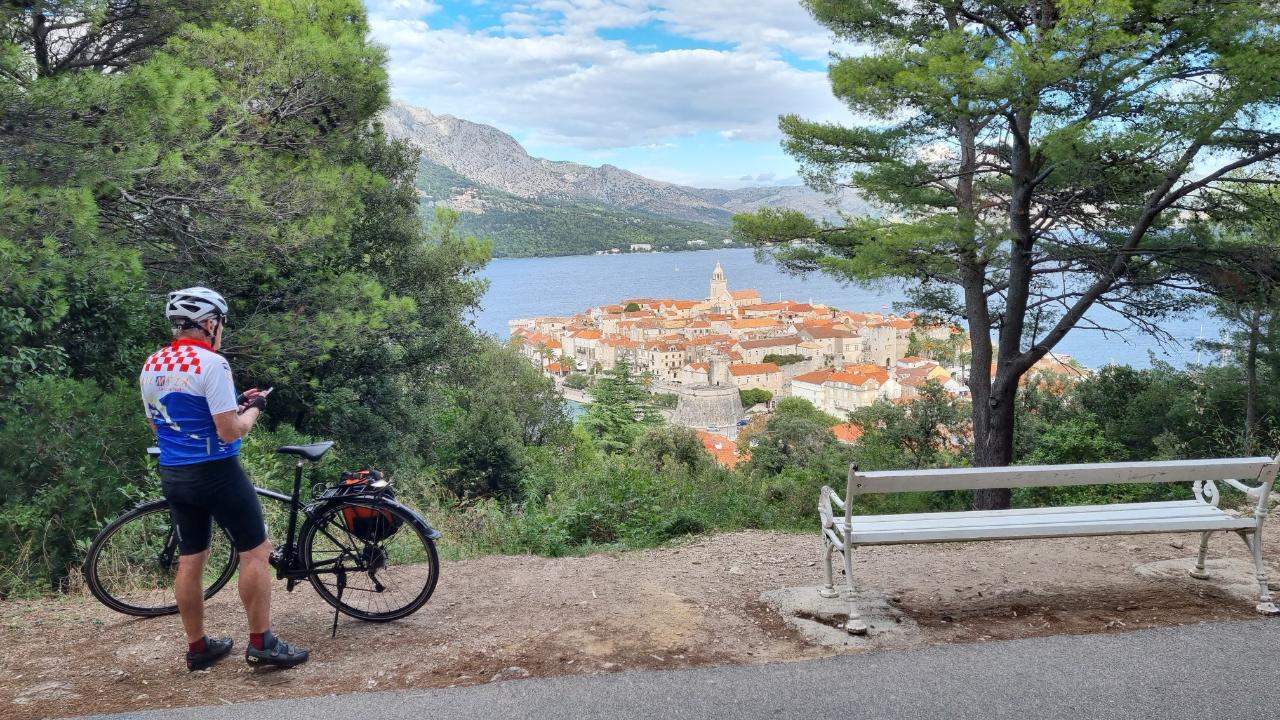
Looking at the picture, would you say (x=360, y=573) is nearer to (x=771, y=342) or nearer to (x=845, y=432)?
(x=845, y=432)

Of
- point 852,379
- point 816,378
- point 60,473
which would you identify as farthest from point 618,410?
point 60,473

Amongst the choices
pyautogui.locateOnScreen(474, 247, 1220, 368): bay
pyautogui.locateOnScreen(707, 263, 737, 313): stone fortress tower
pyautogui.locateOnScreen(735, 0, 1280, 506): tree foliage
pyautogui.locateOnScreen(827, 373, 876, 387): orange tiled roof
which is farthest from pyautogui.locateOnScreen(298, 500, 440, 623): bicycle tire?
pyautogui.locateOnScreen(707, 263, 737, 313): stone fortress tower

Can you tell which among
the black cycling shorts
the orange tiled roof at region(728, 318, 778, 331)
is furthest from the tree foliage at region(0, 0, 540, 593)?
the orange tiled roof at region(728, 318, 778, 331)

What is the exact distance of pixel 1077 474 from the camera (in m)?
3.53

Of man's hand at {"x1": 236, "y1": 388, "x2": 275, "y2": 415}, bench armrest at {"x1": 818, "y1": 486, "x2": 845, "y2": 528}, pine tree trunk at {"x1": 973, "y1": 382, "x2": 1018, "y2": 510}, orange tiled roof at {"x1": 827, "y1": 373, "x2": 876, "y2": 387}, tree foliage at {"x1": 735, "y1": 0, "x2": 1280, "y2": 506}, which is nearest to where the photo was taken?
man's hand at {"x1": 236, "y1": 388, "x2": 275, "y2": 415}

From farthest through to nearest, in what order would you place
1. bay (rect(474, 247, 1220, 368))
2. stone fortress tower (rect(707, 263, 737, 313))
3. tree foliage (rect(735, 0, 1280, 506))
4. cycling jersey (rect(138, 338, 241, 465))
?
stone fortress tower (rect(707, 263, 737, 313)) → bay (rect(474, 247, 1220, 368)) → tree foliage (rect(735, 0, 1280, 506)) → cycling jersey (rect(138, 338, 241, 465))

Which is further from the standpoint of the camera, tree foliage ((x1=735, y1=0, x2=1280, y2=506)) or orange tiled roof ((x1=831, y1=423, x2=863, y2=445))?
orange tiled roof ((x1=831, y1=423, x2=863, y2=445))

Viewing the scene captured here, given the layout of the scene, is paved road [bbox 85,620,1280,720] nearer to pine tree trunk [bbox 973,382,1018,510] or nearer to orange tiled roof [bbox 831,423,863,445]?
pine tree trunk [bbox 973,382,1018,510]

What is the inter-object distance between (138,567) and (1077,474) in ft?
14.3

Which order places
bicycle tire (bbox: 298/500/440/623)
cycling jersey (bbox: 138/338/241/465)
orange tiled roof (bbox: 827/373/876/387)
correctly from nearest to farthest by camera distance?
cycling jersey (bbox: 138/338/241/465) → bicycle tire (bbox: 298/500/440/623) → orange tiled roof (bbox: 827/373/876/387)

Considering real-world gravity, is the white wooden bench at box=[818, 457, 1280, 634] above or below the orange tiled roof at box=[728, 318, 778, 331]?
above

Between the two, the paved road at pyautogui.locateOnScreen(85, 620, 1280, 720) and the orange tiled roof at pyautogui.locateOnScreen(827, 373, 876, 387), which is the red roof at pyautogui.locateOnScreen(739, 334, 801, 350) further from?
the paved road at pyautogui.locateOnScreen(85, 620, 1280, 720)

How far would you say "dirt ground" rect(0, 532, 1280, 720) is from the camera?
2.98 m

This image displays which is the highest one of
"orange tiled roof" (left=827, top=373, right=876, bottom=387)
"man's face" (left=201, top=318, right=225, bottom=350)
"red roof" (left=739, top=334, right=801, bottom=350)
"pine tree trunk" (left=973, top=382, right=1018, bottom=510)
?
"man's face" (left=201, top=318, right=225, bottom=350)
